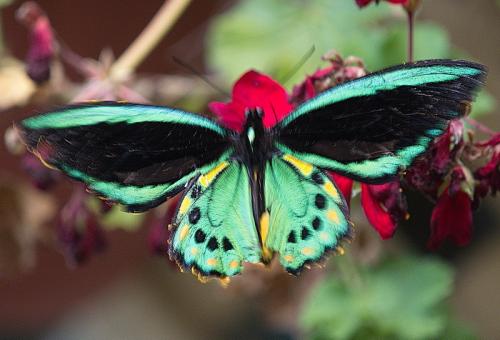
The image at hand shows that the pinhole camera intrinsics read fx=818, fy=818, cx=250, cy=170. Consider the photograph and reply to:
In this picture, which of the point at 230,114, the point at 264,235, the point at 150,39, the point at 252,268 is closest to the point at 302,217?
the point at 264,235

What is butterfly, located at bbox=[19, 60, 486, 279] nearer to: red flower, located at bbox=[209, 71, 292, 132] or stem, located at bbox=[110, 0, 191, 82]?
red flower, located at bbox=[209, 71, 292, 132]

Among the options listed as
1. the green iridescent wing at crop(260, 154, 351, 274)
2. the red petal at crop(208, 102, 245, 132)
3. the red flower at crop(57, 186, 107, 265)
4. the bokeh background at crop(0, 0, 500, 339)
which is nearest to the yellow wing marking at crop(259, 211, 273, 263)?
the green iridescent wing at crop(260, 154, 351, 274)

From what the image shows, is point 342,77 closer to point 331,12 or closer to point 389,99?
point 389,99

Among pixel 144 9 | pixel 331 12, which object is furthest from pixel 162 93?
pixel 144 9

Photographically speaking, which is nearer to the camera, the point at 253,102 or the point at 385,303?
the point at 253,102

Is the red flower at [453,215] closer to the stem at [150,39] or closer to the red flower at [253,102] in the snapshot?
the red flower at [253,102]

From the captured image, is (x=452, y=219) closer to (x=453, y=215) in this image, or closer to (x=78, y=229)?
(x=453, y=215)

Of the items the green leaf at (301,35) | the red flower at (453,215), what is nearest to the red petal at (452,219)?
the red flower at (453,215)
